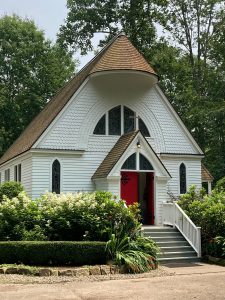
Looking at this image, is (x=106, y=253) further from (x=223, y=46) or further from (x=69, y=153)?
(x=223, y=46)

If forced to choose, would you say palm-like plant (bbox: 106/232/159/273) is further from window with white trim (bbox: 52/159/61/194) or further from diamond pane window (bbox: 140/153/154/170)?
window with white trim (bbox: 52/159/61/194)

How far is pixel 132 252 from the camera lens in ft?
46.5

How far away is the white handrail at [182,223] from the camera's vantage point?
674 inches

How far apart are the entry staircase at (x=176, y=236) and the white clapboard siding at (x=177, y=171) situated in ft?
8.80

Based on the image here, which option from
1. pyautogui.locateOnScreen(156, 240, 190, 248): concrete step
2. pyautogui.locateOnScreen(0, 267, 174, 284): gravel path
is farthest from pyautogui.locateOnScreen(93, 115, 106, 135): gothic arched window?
pyautogui.locateOnScreen(0, 267, 174, 284): gravel path

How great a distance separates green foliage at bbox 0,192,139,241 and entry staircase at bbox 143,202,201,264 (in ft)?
8.02

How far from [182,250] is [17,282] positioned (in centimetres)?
778

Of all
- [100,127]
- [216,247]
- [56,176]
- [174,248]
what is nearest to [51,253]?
[174,248]

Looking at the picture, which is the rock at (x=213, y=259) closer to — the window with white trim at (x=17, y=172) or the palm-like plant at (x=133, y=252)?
the palm-like plant at (x=133, y=252)

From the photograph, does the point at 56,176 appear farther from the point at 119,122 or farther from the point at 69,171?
the point at 119,122

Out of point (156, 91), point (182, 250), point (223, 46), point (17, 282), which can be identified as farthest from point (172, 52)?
point (17, 282)

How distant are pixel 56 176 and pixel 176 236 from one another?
635cm

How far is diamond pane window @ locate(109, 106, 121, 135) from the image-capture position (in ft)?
73.2

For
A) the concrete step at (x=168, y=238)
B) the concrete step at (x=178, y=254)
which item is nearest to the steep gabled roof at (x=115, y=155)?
the concrete step at (x=168, y=238)
